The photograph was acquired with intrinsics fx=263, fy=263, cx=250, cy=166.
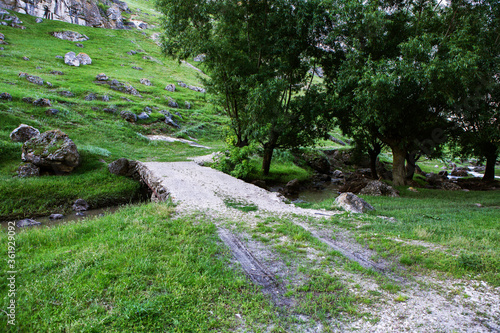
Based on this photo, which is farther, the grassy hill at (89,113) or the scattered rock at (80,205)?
the grassy hill at (89,113)

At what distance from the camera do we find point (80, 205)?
15.3 m

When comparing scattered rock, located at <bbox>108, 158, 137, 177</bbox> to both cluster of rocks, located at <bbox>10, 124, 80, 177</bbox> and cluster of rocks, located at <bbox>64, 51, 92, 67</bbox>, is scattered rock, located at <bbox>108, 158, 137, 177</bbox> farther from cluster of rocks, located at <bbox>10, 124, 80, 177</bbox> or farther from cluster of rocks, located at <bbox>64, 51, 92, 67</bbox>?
cluster of rocks, located at <bbox>64, 51, 92, 67</bbox>

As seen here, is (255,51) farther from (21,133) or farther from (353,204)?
(21,133)

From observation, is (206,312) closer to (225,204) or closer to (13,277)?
(13,277)

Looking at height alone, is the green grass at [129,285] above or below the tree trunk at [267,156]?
below

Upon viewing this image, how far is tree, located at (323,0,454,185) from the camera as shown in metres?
14.9

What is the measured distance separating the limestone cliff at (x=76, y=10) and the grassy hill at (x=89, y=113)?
17.3 feet

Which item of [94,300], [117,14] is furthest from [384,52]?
[117,14]

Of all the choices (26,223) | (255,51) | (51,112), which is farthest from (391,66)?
(51,112)

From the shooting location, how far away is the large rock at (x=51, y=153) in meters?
17.1

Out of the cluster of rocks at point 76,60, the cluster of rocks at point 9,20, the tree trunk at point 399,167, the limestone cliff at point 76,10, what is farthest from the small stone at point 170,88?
the limestone cliff at point 76,10

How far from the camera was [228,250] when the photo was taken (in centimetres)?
745

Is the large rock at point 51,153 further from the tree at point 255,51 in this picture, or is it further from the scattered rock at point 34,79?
the scattered rock at point 34,79

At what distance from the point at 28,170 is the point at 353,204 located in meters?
19.7
